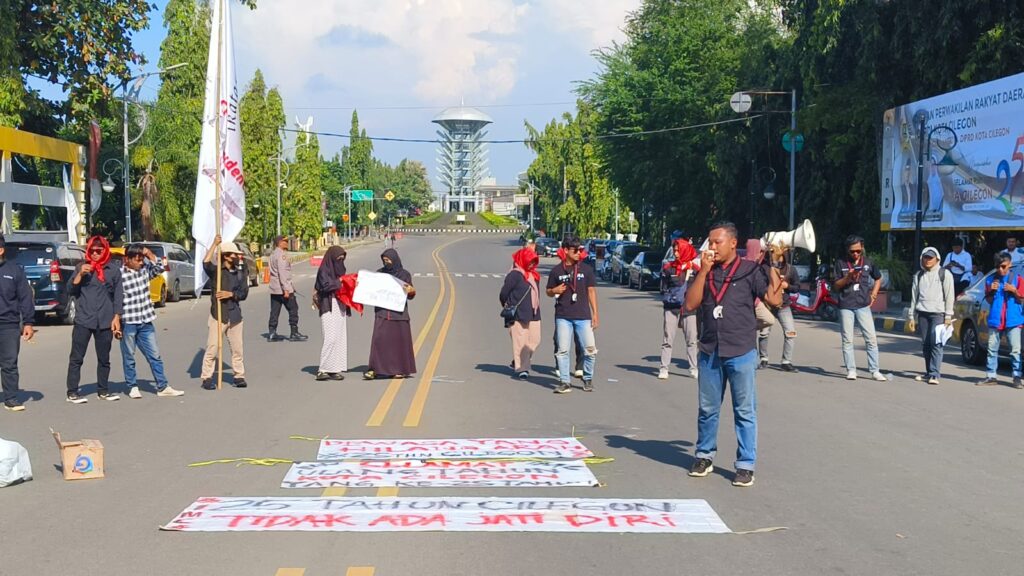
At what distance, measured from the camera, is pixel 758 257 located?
12.7 meters

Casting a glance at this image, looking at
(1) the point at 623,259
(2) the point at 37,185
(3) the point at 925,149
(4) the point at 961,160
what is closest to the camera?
(4) the point at 961,160

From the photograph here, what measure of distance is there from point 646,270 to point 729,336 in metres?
30.8

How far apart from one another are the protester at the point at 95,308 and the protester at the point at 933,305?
9.95m

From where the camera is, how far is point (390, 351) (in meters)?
14.1

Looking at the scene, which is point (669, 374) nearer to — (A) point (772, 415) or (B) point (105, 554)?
(A) point (772, 415)

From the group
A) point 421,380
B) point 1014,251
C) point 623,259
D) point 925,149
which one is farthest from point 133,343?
point 623,259

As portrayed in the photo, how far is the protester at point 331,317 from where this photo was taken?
14.0 m

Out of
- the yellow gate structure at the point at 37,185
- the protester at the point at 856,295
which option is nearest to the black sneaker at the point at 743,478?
the protester at the point at 856,295

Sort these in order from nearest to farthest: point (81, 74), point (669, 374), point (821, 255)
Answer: point (669, 374), point (81, 74), point (821, 255)

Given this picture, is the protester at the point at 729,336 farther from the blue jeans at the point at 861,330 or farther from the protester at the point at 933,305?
the protester at the point at 933,305

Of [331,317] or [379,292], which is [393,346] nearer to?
[379,292]

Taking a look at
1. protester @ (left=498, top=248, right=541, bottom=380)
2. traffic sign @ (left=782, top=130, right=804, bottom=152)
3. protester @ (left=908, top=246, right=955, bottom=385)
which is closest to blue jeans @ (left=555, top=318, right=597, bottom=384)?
protester @ (left=498, top=248, right=541, bottom=380)

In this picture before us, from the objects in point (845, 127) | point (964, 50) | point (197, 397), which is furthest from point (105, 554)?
point (845, 127)

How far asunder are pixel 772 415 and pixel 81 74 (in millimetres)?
26625
